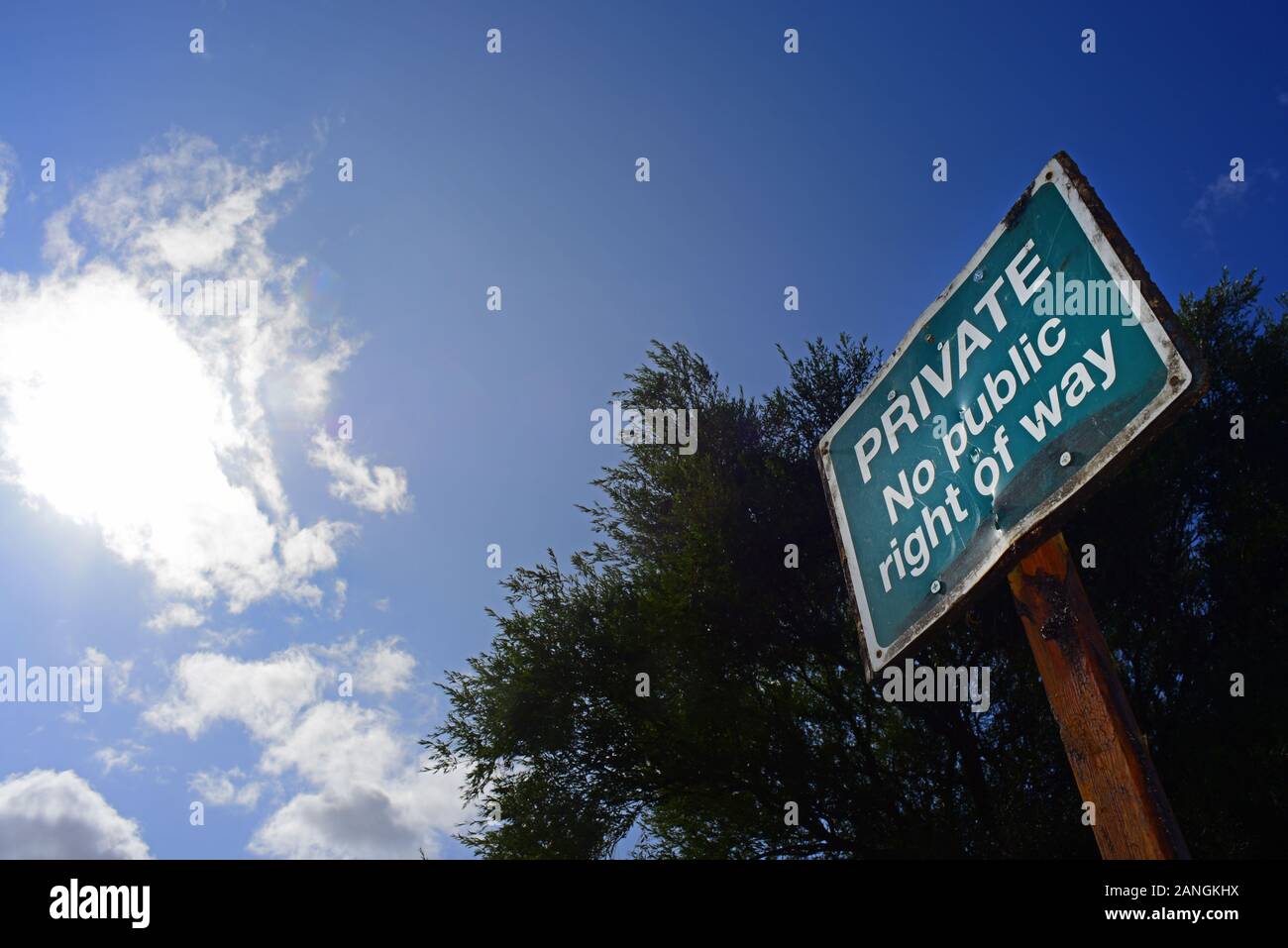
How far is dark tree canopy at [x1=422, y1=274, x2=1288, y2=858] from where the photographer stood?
13.8 m

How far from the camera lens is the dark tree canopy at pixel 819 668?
45.4 ft

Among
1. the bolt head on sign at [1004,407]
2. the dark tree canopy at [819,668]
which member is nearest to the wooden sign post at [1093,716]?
the bolt head on sign at [1004,407]

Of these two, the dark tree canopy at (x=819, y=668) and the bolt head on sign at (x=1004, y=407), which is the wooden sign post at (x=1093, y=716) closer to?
the bolt head on sign at (x=1004, y=407)

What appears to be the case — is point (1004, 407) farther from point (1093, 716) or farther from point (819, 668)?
point (819, 668)

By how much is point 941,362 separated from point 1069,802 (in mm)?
13148

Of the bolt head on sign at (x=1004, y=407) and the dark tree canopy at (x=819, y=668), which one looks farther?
the dark tree canopy at (x=819, y=668)

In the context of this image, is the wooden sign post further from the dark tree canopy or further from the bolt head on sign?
the dark tree canopy

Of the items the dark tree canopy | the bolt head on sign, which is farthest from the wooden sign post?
the dark tree canopy

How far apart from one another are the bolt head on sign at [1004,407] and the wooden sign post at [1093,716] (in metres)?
0.19

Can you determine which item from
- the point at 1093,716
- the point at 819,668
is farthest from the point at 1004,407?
the point at 819,668

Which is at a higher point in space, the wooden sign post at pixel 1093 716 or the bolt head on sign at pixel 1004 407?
the bolt head on sign at pixel 1004 407
